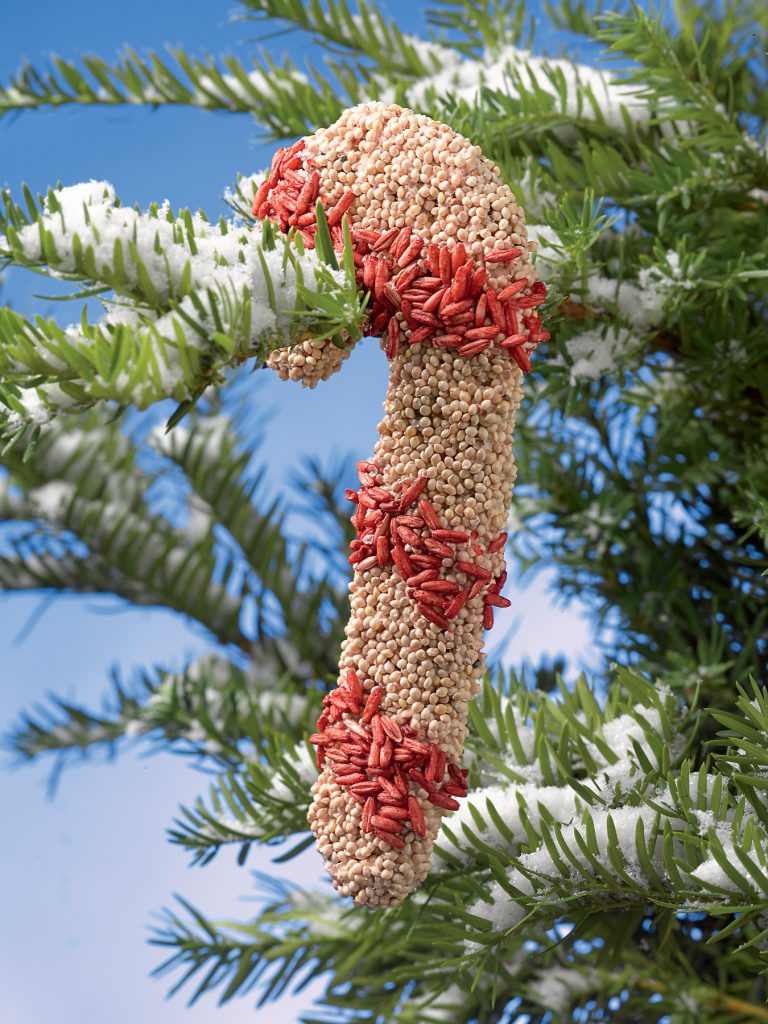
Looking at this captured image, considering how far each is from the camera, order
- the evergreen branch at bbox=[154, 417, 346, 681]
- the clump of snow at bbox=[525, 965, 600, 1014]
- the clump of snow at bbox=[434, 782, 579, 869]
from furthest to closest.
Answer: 1. the evergreen branch at bbox=[154, 417, 346, 681]
2. the clump of snow at bbox=[525, 965, 600, 1014]
3. the clump of snow at bbox=[434, 782, 579, 869]

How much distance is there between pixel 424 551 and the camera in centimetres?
37

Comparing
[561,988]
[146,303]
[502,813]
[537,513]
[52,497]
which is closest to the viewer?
[146,303]

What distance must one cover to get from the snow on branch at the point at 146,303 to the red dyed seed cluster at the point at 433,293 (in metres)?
0.02

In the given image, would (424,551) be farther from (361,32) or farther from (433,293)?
(361,32)

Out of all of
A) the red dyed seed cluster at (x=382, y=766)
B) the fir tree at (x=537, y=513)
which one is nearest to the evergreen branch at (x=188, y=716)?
the fir tree at (x=537, y=513)

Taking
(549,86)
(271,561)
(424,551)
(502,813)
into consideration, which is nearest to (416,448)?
(424,551)

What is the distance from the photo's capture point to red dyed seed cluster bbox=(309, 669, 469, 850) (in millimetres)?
380

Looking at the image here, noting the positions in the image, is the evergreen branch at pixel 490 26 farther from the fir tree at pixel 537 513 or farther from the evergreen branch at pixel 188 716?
the evergreen branch at pixel 188 716

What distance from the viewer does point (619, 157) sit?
54cm

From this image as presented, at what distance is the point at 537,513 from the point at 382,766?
13.9 inches

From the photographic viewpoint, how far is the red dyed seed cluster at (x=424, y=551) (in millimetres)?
368

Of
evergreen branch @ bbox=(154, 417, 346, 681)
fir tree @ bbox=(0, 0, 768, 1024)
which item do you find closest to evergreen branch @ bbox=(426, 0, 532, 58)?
fir tree @ bbox=(0, 0, 768, 1024)

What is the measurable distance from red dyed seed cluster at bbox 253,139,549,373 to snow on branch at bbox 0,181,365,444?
0.02 m

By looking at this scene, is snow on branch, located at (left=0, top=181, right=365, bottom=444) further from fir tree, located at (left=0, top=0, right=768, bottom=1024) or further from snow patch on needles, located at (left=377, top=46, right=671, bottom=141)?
snow patch on needles, located at (left=377, top=46, right=671, bottom=141)
